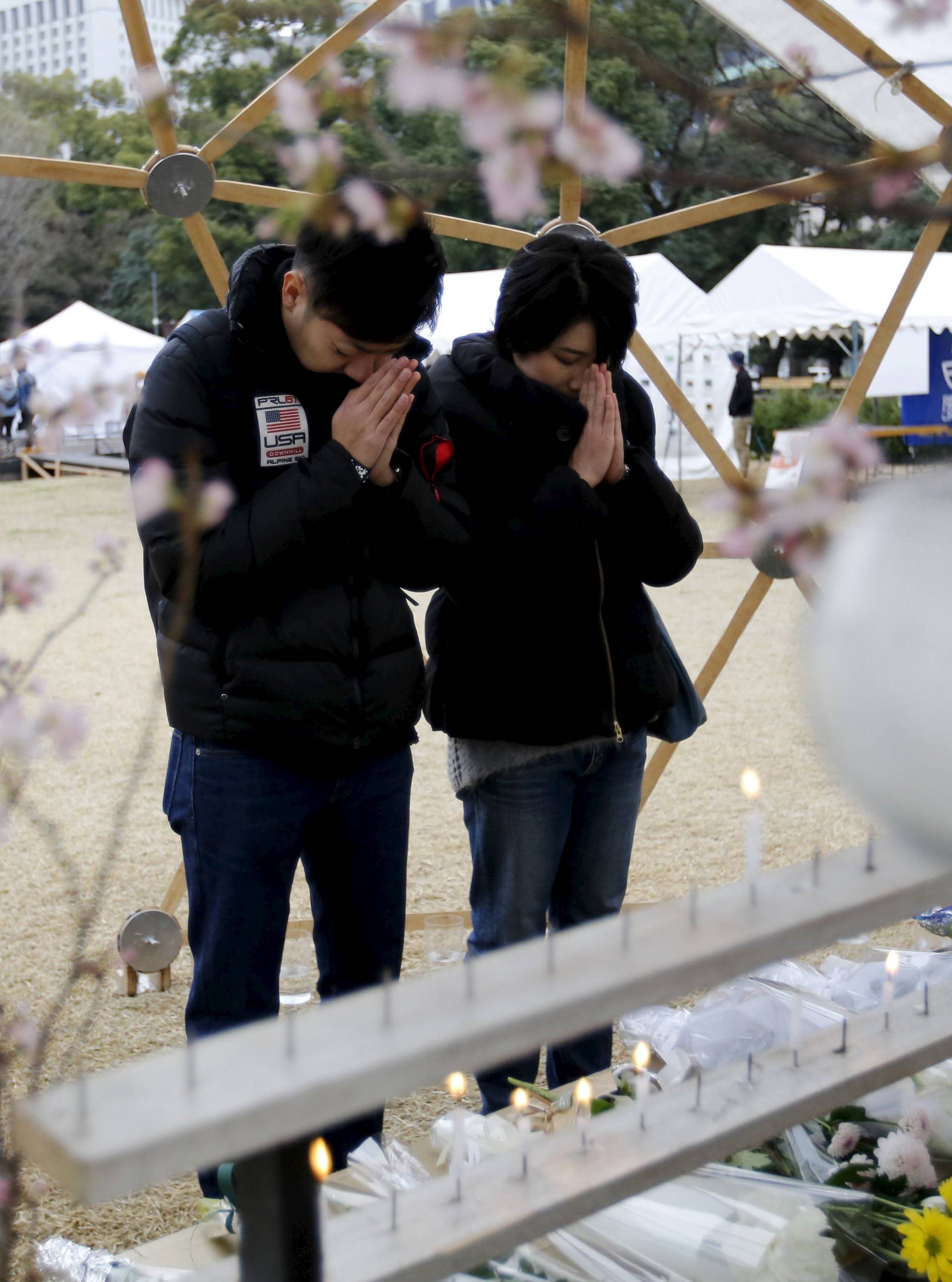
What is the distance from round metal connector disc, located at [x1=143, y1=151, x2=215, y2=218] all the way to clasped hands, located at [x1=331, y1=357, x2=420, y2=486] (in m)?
0.96

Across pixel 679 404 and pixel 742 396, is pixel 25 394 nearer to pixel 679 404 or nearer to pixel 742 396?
pixel 679 404

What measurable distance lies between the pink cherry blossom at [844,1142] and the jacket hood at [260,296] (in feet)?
3.78

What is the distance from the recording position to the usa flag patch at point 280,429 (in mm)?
1618

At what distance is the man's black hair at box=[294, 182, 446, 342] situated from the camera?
1.43 metres

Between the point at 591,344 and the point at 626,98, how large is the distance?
34.4 inches

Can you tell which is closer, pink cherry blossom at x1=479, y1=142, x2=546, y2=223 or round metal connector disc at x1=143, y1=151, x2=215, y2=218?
pink cherry blossom at x1=479, y1=142, x2=546, y2=223

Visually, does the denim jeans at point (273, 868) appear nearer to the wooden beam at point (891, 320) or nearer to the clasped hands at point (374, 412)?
the clasped hands at point (374, 412)

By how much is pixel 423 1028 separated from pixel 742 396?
1274 cm

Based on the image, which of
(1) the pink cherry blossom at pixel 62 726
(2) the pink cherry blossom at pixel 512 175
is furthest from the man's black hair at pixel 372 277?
(1) the pink cherry blossom at pixel 62 726

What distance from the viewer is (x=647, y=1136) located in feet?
2.59

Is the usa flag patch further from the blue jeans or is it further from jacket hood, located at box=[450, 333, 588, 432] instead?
the blue jeans

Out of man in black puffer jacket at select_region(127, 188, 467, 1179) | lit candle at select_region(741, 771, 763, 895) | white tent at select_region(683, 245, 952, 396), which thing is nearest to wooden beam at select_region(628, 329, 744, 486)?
man in black puffer jacket at select_region(127, 188, 467, 1179)

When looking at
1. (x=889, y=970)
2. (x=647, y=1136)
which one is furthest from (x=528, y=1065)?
(x=647, y=1136)

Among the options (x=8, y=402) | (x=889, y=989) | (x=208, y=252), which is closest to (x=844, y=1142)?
(x=889, y=989)
